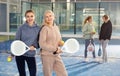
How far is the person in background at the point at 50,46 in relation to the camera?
5457 millimetres

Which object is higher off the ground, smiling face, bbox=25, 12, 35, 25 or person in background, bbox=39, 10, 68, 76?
smiling face, bbox=25, 12, 35, 25

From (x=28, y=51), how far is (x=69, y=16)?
13527 mm

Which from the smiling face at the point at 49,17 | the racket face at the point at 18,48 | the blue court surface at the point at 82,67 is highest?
the smiling face at the point at 49,17

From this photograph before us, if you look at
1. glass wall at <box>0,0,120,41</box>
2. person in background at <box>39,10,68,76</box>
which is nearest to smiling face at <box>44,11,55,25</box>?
person in background at <box>39,10,68,76</box>

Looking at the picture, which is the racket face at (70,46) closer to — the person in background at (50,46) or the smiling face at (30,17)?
the person in background at (50,46)

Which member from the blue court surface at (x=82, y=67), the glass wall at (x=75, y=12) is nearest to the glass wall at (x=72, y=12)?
the glass wall at (x=75, y=12)

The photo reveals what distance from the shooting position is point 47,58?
5555mm

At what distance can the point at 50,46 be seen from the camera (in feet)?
17.9

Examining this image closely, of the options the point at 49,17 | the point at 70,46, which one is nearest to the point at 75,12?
the point at 70,46

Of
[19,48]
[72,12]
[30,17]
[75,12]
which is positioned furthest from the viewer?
[72,12]

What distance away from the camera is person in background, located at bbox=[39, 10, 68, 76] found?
17.9 ft

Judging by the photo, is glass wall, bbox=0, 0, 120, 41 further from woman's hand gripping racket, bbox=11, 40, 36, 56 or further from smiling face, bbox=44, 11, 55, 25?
smiling face, bbox=44, 11, 55, 25

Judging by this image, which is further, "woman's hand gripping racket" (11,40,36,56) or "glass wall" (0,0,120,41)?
"glass wall" (0,0,120,41)

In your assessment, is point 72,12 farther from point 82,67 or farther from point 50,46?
point 50,46
